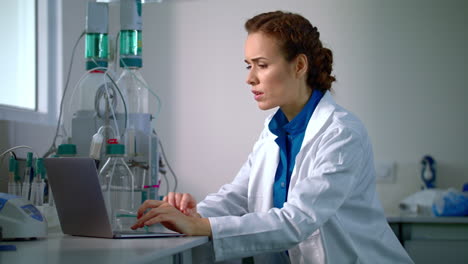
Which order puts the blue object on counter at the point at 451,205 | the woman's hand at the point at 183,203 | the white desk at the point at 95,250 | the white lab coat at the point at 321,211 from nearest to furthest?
the white desk at the point at 95,250, the white lab coat at the point at 321,211, the woman's hand at the point at 183,203, the blue object on counter at the point at 451,205

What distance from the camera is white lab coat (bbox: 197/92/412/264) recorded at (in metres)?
1.35

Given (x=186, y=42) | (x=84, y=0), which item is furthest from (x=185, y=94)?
(x=84, y=0)

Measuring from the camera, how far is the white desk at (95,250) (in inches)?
37.5

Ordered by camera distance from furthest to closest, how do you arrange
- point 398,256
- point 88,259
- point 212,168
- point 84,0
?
point 212,168 < point 84,0 < point 398,256 < point 88,259

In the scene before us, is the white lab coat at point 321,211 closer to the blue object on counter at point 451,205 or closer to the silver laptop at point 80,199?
the silver laptop at point 80,199

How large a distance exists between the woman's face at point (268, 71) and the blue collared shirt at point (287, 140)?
9 centimetres

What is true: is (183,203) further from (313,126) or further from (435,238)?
(435,238)

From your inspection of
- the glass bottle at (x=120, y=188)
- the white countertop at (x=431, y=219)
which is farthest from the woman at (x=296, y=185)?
the white countertop at (x=431, y=219)

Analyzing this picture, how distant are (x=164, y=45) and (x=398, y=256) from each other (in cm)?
219

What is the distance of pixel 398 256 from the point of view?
1587mm

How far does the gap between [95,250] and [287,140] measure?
0.89 meters

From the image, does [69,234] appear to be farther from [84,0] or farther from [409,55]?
[409,55]

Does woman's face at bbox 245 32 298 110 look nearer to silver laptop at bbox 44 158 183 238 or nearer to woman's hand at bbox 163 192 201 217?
woman's hand at bbox 163 192 201 217

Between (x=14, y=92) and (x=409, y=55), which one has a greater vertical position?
(x=409, y=55)
